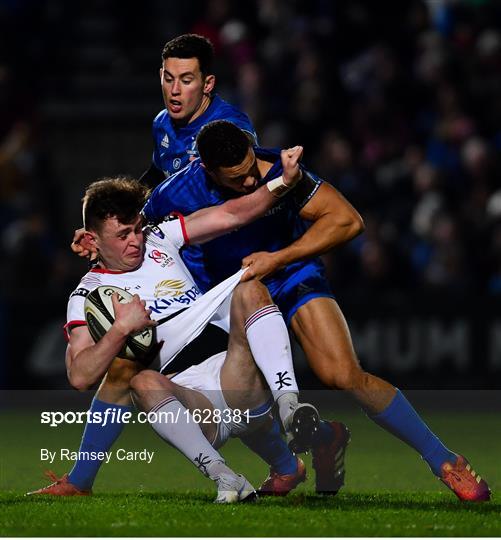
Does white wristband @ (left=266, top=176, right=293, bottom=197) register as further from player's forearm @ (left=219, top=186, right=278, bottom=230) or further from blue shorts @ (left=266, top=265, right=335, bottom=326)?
blue shorts @ (left=266, top=265, right=335, bottom=326)

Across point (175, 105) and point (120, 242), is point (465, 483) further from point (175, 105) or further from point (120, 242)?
point (175, 105)

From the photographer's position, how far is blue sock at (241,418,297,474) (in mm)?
7031

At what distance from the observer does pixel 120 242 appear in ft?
22.4

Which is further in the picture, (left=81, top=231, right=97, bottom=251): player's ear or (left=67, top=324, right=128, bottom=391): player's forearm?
(left=81, top=231, right=97, bottom=251): player's ear

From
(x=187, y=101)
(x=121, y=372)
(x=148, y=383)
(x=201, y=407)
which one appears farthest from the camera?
(x=187, y=101)

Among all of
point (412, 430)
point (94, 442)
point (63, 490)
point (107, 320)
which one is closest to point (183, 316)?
point (107, 320)

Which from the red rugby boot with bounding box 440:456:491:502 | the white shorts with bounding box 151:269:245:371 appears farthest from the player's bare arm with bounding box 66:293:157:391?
the red rugby boot with bounding box 440:456:491:502

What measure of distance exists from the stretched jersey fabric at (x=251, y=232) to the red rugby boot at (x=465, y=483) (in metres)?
1.12

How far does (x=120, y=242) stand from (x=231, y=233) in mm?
808

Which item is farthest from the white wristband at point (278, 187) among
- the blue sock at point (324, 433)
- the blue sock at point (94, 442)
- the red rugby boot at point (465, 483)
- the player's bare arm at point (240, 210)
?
the red rugby boot at point (465, 483)

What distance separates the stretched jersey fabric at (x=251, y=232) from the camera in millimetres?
7332

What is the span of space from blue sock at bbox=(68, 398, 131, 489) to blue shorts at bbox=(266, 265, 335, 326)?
1041 mm

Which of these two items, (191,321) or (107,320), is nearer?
(107,320)

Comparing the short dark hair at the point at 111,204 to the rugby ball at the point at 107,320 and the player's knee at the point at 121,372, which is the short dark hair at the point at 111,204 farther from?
the player's knee at the point at 121,372
